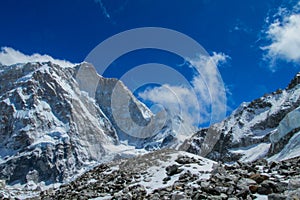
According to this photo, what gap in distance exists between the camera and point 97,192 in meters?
23.8

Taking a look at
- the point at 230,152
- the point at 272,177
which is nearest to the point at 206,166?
the point at 272,177

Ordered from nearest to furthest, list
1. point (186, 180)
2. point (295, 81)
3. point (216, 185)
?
point (216, 185) < point (186, 180) < point (295, 81)

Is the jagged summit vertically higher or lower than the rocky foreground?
higher

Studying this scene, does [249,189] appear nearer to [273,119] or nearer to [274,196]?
[274,196]

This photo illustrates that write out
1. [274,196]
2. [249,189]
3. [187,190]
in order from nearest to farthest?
[274,196] < [249,189] < [187,190]

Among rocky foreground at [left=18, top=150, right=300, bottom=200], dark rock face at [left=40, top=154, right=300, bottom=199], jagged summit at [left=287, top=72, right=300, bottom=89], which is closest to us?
dark rock face at [left=40, top=154, right=300, bottom=199]

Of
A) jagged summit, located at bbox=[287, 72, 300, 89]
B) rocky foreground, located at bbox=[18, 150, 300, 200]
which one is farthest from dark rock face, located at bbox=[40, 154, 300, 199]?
jagged summit, located at bbox=[287, 72, 300, 89]

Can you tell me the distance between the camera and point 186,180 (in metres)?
20.2

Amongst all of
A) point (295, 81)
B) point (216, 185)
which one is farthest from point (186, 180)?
point (295, 81)

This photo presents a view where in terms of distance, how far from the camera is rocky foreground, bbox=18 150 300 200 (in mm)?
13789

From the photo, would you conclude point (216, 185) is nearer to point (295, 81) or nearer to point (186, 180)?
point (186, 180)

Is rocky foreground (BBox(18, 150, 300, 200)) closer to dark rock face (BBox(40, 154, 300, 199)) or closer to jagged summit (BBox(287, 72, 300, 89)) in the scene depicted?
dark rock face (BBox(40, 154, 300, 199))

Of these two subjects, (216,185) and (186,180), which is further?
(186,180)

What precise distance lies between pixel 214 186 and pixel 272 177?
2.89 metres
